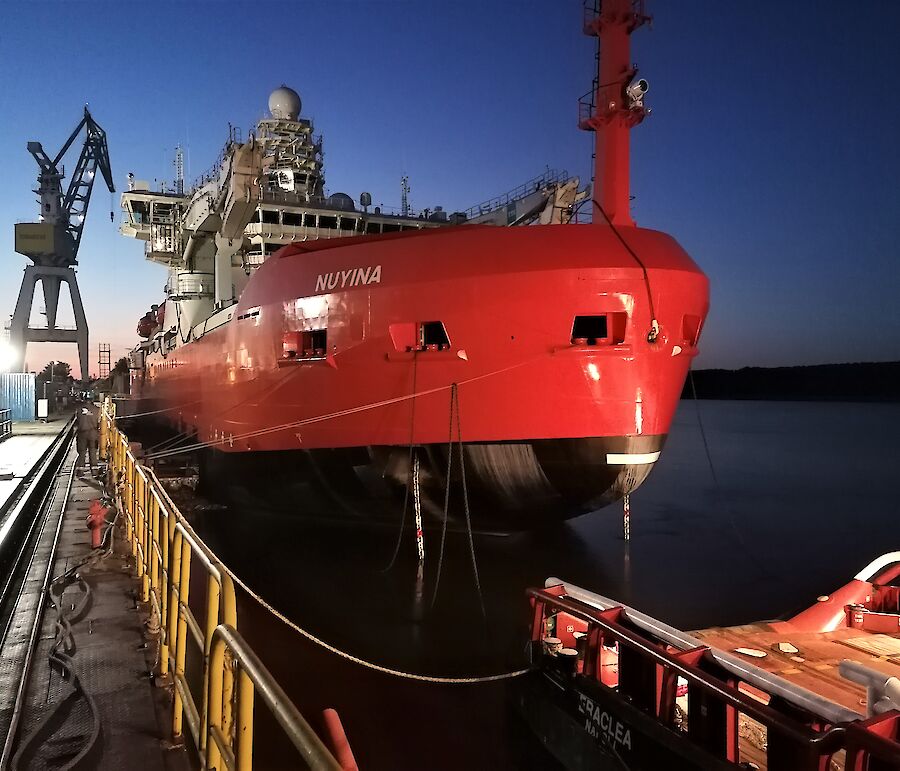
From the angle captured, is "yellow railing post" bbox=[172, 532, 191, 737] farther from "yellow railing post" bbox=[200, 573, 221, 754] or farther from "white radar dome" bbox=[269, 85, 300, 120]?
"white radar dome" bbox=[269, 85, 300, 120]

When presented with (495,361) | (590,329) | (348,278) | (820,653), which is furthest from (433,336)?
(820,653)

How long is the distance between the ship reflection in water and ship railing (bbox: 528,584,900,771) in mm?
1802

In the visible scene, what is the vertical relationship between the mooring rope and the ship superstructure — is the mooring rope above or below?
below

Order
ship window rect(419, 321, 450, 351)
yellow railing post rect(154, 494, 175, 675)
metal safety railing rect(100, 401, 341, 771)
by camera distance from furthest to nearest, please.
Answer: ship window rect(419, 321, 450, 351) → yellow railing post rect(154, 494, 175, 675) → metal safety railing rect(100, 401, 341, 771)

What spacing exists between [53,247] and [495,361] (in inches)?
1822

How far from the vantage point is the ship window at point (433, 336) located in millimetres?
7848

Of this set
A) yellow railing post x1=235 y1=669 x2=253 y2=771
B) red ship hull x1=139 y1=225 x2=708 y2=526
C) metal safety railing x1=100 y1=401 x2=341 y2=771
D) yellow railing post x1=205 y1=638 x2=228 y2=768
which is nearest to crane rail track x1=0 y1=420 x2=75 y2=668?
metal safety railing x1=100 y1=401 x2=341 y2=771

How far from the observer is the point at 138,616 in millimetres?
4566

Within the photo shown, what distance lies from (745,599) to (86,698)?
9003 millimetres

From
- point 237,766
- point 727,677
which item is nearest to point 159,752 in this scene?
point 237,766

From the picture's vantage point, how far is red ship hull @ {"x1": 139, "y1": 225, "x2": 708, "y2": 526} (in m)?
7.41

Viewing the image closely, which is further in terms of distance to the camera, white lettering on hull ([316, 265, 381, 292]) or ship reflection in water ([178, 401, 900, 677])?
white lettering on hull ([316, 265, 381, 292])

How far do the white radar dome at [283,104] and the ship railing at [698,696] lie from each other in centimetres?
2222

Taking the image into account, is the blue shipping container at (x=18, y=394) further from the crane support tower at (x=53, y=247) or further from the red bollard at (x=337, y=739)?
the red bollard at (x=337, y=739)
